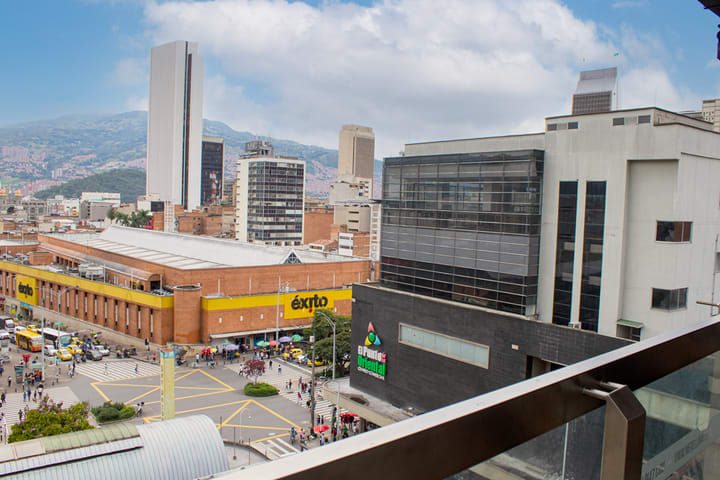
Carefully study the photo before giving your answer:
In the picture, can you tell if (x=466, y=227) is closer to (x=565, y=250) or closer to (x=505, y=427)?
(x=565, y=250)

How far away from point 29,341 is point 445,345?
3586 centimetres

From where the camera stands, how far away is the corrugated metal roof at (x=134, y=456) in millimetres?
14898

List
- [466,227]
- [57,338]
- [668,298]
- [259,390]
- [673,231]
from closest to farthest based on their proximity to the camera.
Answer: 1. [673,231]
2. [668,298]
3. [466,227]
4. [259,390]
5. [57,338]

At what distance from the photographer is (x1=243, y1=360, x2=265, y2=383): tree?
38.7 meters

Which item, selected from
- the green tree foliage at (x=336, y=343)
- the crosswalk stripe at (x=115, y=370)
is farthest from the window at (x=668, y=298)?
the crosswalk stripe at (x=115, y=370)

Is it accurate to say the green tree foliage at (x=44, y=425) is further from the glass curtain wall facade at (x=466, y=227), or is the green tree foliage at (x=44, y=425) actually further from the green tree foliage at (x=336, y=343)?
the green tree foliage at (x=336, y=343)

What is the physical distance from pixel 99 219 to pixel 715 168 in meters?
164

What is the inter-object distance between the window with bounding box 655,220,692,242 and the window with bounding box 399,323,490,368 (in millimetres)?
7416

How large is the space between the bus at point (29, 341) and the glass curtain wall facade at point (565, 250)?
39.5 meters

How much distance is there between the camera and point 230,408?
111 feet

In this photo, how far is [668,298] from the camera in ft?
67.7

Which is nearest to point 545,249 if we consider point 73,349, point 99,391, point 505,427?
point 505,427

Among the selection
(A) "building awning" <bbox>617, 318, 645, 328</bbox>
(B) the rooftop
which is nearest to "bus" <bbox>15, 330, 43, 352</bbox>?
(B) the rooftop

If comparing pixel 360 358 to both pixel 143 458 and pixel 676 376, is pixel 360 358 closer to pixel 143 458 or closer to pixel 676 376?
pixel 143 458
